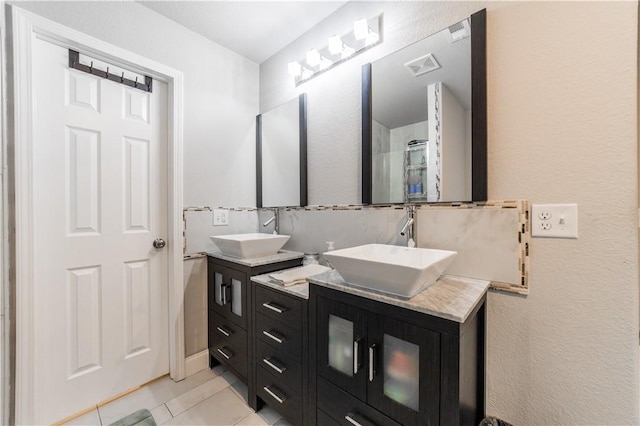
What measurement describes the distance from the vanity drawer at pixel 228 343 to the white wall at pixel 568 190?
126 cm

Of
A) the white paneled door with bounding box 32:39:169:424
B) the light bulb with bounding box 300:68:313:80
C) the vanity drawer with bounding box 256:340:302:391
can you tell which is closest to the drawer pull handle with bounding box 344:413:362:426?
the vanity drawer with bounding box 256:340:302:391

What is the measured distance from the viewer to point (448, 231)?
4.01 feet

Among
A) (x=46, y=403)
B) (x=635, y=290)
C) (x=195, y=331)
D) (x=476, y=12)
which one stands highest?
(x=476, y=12)

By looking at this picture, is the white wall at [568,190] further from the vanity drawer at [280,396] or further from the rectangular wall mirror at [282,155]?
the rectangular wall mirror at [282,155]

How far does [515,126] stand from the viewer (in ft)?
3.49

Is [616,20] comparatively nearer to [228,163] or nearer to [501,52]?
[501,52]

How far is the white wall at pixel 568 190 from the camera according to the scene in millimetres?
863

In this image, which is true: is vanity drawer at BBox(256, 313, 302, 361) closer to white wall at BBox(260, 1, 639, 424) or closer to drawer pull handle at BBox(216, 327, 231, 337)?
drawer pull handle at BBox(216, 327, 231, 337)

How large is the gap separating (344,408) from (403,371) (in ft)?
1.06

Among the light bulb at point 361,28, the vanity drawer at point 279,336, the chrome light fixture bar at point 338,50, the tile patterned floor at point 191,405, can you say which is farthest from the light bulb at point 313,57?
the tile patterned floor at point 191,405

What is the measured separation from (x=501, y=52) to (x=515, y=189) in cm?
58

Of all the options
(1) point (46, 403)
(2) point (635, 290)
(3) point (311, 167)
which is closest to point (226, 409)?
(1) point (46, 403)

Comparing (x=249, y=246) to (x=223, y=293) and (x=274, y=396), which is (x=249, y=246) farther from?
(x=274, y=396)

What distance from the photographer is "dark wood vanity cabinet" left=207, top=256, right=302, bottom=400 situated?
151cm
